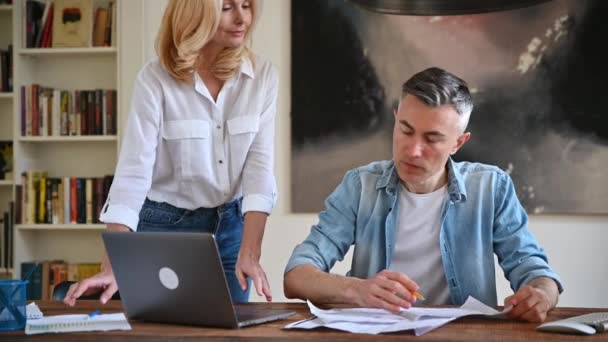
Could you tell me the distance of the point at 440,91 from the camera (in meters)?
1.97

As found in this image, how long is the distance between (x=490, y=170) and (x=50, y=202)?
2.86 meters

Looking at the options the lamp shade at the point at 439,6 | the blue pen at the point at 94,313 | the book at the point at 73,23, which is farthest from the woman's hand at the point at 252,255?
the book at the point at 73,23

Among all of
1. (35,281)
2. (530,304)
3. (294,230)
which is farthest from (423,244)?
(35,281)

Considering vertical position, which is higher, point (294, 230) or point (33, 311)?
point (33, 311)

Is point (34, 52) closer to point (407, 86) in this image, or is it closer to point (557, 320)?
point (407, 86)

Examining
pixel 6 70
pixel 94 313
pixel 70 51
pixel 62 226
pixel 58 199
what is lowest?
pixel 62 226

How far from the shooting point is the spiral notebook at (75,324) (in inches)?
61.7

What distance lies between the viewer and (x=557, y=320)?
1.64m

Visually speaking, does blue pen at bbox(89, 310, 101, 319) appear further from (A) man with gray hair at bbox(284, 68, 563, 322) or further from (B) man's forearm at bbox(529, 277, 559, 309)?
(B) man's forearm at bbox(529, 277, 559, 309)

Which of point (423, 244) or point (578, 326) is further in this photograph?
point (423, 244)

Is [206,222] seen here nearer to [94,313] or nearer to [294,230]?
[94,313]

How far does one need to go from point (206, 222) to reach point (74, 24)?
2369 millimetres

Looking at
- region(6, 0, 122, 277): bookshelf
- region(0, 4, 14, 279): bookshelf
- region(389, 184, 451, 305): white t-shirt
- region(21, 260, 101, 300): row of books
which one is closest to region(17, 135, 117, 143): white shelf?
region(6, 0, 122, 277): bookshelf

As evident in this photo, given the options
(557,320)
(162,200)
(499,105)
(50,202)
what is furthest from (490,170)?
(50,202)
